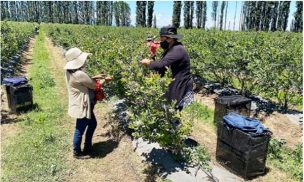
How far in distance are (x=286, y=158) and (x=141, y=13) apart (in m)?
79.6

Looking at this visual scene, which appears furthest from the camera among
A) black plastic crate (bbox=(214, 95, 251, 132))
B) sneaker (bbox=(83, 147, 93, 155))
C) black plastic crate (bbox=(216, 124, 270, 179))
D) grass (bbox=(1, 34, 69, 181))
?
black plastic crate (bbox=(214, 95, 251, 132))

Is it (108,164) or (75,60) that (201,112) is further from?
(75,60)

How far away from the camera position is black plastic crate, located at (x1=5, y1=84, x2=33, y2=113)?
313 inches

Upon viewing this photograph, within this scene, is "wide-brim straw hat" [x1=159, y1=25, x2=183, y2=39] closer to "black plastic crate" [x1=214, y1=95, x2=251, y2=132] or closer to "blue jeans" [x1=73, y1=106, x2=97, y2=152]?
"blue jeans" [x1=73, y1=106, x2=97, y2=152]

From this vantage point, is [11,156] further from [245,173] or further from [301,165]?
[301,165]

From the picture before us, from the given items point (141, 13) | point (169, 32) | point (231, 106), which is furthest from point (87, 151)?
point (141, 13)

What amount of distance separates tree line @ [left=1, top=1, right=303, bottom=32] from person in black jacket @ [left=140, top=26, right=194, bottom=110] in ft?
216

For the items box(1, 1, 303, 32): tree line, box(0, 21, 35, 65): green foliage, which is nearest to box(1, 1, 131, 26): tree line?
box(1, 1, 303, 32): tree line

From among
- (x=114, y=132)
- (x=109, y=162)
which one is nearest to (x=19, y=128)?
(x=114, y=132)

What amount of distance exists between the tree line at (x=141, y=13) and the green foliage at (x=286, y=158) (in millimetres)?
64497

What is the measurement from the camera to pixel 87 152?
5.75 m

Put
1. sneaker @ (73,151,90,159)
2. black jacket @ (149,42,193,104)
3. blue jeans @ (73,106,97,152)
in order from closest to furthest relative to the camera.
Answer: black jacket @ (149,42,193,104) < blue jeans @ (73,106,97,152) < sneaker @ (73,151,90,159)

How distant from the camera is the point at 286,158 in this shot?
223 inches

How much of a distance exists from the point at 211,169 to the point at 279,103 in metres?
4.56
